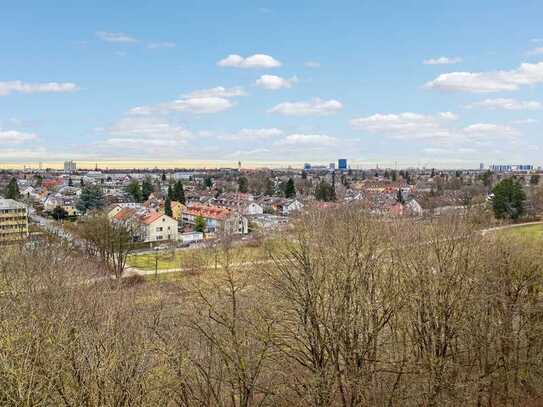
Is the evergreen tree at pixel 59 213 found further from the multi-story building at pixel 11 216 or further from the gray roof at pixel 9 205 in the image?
the multi-story building at pixel 11 216

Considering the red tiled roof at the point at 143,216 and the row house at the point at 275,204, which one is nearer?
the red tiled roof at the point at 143,216

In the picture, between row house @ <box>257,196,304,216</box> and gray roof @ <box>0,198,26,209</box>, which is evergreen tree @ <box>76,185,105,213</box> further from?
row house @ <box>257,196,304,216</box>

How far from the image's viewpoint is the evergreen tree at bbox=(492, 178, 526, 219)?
50.9m

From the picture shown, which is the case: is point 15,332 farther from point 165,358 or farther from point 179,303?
point 179,303

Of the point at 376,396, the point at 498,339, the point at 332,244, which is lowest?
the point at 376,396

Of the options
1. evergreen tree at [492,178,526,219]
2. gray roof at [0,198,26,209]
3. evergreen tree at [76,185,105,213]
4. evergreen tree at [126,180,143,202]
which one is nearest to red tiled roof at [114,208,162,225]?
gray roof at [0,198,26,209]

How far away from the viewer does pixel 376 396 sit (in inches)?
430

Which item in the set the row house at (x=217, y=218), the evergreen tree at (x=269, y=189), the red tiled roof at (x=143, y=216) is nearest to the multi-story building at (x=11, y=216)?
the red tiled roof at (x=143, y=216)

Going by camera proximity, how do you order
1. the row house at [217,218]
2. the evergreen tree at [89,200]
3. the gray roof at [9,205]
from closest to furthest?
the gray roof at [9,205] < the row house at [217,218] < the evergreen tree at [89,200]

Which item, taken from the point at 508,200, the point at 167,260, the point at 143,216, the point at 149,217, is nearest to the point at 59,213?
the point at 143,216

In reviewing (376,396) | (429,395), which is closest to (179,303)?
(376,396)

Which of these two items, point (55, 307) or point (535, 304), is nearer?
point (55, 307)

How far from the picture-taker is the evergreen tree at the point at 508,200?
50906 millimetres

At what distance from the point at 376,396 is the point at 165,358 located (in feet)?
17.0
